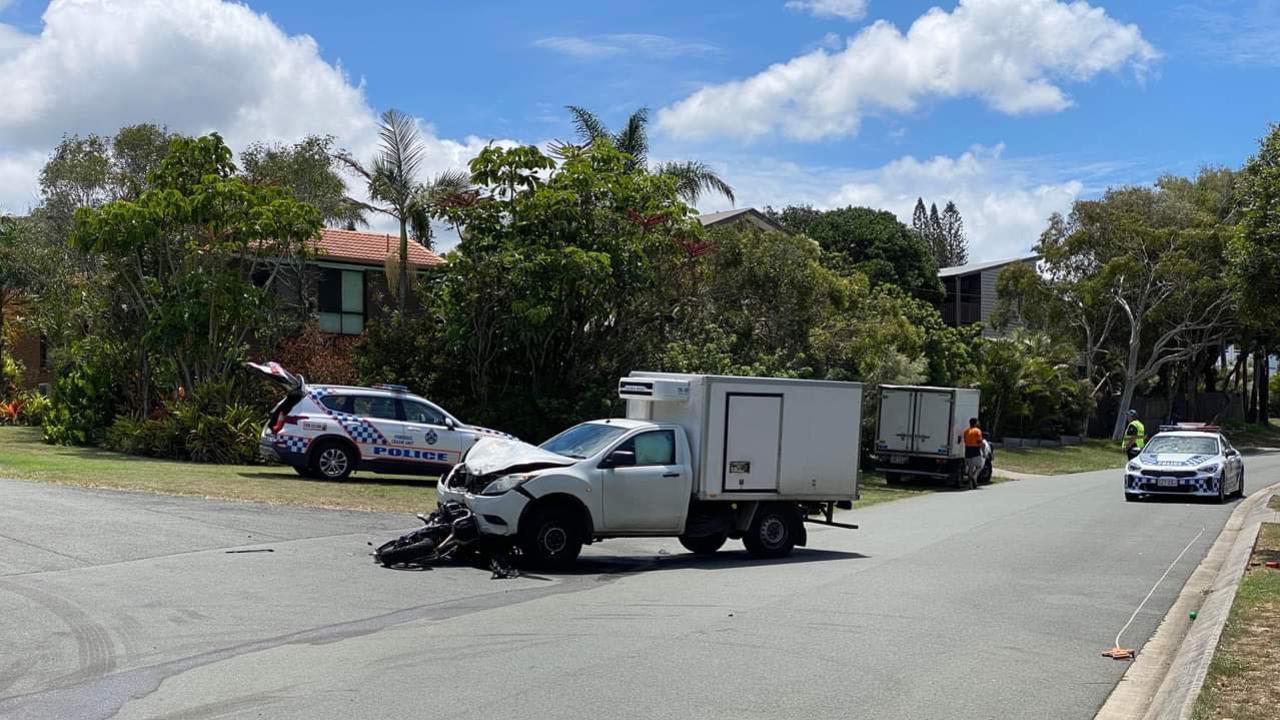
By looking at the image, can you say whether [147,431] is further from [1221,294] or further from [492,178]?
[1221,294]

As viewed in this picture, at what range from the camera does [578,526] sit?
13.9 metres

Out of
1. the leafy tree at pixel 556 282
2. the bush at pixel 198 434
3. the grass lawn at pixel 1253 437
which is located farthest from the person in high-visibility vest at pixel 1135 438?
the grass lawn at pixel 1253 437

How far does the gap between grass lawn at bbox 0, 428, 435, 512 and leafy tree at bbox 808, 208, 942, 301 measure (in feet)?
148

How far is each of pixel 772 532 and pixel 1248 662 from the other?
293 inches

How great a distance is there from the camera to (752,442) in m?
15.1

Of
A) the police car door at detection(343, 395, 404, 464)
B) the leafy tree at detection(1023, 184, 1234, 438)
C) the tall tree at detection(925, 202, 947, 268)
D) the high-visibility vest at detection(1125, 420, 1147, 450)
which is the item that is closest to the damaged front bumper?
the police car door at detection(343, 395, 404, 464)

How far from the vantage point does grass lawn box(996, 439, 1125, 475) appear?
40.8 metres

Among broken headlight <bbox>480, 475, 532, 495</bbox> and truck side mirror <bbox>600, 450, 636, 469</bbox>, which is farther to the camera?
truck side mirror <bbox>600, 450, 636, 469</bbox>

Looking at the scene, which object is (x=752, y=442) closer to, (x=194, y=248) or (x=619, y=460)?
(x=619, y=460)

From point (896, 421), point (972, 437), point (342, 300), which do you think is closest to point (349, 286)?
point (342, 300)

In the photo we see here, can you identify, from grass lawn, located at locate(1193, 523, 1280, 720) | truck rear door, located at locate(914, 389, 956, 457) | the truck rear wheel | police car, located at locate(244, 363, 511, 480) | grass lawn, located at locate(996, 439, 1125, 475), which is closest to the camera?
grass lawn, located at locate(1193, 523, 1280, 720)

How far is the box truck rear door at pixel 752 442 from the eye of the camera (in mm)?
14969

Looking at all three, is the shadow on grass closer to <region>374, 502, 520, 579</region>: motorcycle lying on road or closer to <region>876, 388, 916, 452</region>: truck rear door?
<region>374, 502, 520, 579</region>: motorcycle lying on road

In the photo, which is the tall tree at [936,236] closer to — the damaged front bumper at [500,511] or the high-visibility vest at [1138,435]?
the high-visibility vest at [1138,435]
